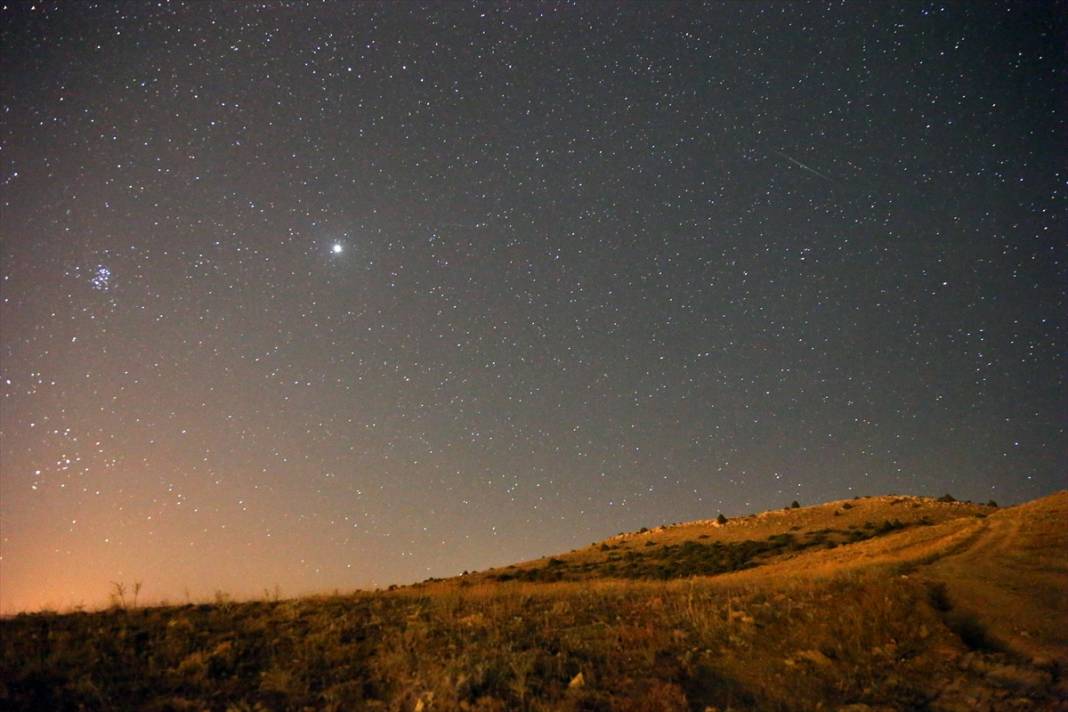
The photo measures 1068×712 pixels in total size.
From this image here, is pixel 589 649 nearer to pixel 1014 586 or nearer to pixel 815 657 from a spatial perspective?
pixel 815 657

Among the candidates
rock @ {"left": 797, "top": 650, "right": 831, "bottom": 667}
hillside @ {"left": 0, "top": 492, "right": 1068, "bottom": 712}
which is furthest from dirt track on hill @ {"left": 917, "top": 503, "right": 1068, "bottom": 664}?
rock @ {"left": 797, "top": 650, "right": 831, "bottom": 667}

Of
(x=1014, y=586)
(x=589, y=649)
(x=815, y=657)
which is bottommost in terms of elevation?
(x=1014, y=586)

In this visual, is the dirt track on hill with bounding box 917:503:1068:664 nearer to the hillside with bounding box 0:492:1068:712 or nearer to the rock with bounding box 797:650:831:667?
the hillside with bounding box 0:492:1068:712

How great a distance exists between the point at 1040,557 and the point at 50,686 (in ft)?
68.4

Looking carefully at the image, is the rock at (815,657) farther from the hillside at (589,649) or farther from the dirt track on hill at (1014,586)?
the dirt track on hill at (1014,586)

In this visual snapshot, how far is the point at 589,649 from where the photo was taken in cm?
1019

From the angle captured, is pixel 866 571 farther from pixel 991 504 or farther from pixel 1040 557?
pixel 991 504

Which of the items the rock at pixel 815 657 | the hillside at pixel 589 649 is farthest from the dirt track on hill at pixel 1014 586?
the rock at pixel 815 657

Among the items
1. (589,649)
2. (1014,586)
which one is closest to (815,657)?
(589,649)

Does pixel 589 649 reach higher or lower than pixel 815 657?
higher

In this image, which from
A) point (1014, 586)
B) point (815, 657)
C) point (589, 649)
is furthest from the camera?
point (1014, 586)

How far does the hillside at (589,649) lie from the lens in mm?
8289

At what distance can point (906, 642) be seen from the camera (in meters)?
10.5

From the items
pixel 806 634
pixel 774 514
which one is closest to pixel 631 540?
pixel 774 514
